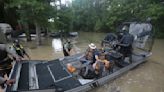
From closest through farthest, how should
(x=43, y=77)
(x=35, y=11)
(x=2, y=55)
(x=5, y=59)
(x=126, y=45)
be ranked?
(x=2, y=55) < (x=5, y=59) < (x=43, y=77) < (x=126, y=45) < (x=35, y=11)

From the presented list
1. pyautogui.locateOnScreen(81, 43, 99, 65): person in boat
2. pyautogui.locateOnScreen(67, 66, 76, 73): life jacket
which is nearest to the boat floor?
pyautogui.locateOnScreen(67, 66, 76, 73): life jacket

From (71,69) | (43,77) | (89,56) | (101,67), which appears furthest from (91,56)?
(43,77)

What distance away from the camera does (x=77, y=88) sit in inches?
267

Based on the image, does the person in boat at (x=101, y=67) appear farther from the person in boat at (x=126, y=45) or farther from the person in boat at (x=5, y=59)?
the person in boat at (x=5, y=59)

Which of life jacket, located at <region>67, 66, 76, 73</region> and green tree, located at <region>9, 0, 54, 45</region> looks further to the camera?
green tree, located at <region>9, 0, 54, 45</region>

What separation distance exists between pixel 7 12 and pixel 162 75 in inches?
702

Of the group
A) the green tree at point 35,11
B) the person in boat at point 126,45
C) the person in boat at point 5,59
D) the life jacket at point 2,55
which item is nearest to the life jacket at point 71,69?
the person in boat at point 5,59

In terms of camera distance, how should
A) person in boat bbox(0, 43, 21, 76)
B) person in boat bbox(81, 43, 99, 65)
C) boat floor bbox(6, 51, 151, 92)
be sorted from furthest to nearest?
person in boat bbox(81, 43, 99, 65)
boat floor bbox(6, 51, 151, 92)
person in boat bbox(0, 43, 21, 76)

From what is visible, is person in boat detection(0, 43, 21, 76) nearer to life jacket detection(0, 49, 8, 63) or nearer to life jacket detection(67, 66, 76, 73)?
life jacket detection(0, 49, 8, 63)

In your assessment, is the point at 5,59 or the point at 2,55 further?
the point at 5,59

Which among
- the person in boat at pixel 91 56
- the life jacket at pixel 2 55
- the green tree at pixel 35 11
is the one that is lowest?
the person in boat at pixel 91 56

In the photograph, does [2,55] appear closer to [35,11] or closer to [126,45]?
[126,45]

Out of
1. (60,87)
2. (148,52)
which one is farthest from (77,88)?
(148,52)

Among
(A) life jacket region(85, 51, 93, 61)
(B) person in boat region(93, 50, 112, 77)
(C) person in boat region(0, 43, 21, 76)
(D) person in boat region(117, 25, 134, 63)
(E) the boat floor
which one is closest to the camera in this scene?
(C) person in boat region(0, 43, 21, 76)
